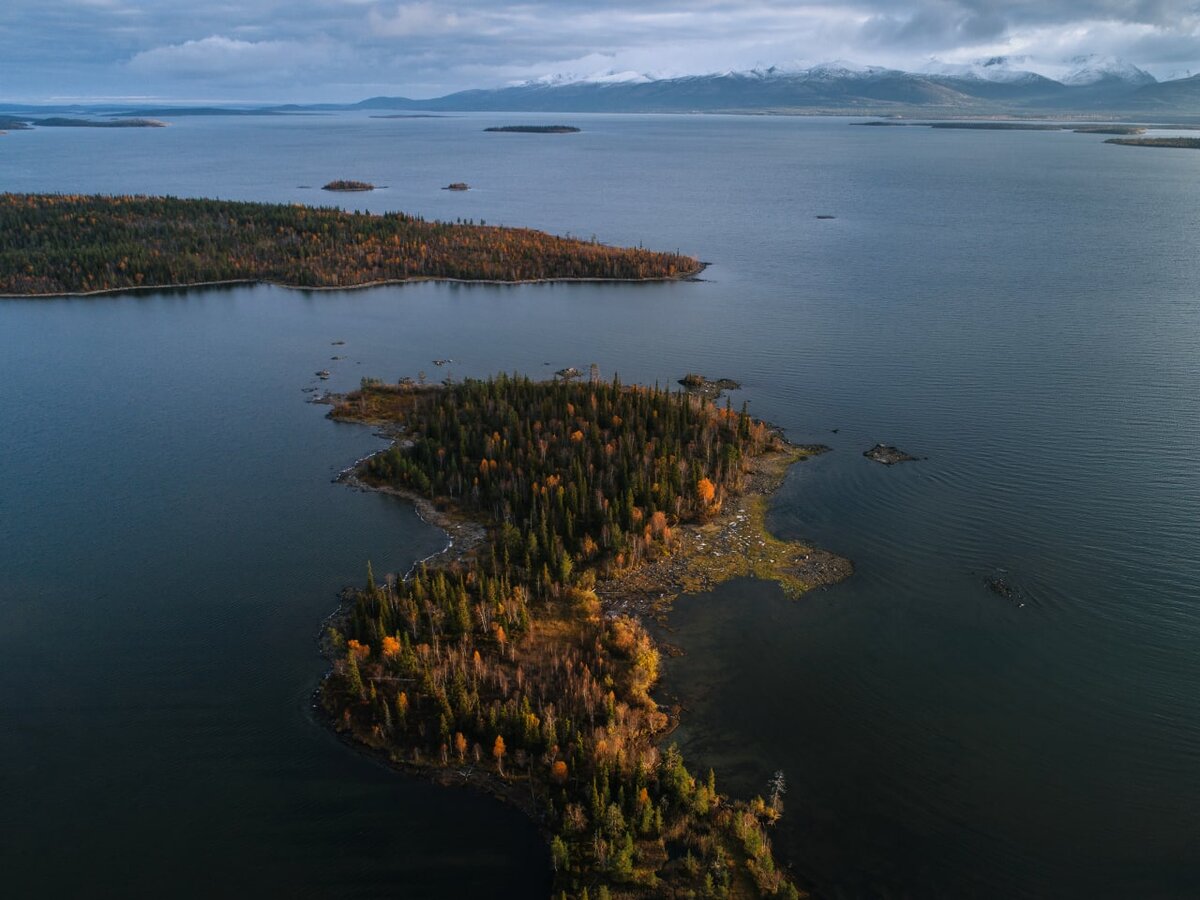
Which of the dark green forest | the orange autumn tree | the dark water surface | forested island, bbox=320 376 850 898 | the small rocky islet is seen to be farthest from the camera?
the small rocky islet

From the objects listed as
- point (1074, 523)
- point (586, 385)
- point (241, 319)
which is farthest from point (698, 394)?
point (241, 319)

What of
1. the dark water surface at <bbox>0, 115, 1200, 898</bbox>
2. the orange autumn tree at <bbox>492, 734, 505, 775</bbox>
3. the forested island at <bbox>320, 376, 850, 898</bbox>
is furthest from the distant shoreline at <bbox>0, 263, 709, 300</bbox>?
the orange autumn tree at <bbox>492, 734, 505, 775</bbox>

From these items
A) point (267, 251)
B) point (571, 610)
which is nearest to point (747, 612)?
point (571, 610)

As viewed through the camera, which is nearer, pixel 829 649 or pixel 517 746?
pixel 517 746

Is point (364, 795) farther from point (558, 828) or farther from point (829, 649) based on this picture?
point (829, 649)

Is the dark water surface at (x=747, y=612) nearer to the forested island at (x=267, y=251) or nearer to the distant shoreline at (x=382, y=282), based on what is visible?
the distant shoreline at (x=382, y=282)

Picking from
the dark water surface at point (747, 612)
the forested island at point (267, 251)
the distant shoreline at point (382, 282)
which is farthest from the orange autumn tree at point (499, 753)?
the forested island at point (267, 251)

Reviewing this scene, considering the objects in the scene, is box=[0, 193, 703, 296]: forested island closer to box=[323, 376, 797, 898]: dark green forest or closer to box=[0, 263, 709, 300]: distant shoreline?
box=[0, 263, 709, 300]: distant shoreline
